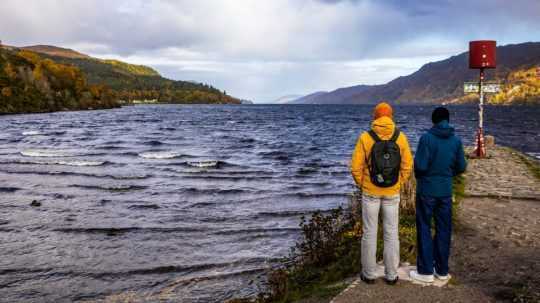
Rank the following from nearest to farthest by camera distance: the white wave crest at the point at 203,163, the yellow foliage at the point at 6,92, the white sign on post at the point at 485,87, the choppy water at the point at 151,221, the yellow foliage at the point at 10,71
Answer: the choppy water at the point at 151,221
the white sign on post at the point at 485,87
the white wave crest at the point at 203,163
the yellow foliage at the point at 6,92
the yellow foliage at the point at 10,71

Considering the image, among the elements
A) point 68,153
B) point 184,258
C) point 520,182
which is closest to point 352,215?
point 184,258

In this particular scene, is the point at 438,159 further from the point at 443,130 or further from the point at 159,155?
the point at 159,155

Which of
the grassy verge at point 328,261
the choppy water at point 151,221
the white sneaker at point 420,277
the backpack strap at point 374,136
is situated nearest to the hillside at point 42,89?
the choppy water at point 151,221

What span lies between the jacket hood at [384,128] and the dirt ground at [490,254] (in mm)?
2033

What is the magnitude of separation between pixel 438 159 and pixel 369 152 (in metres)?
0.93

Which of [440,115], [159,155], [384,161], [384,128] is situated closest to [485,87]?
[440,115]

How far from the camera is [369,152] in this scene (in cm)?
584

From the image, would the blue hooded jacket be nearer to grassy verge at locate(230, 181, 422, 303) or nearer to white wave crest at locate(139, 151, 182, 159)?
grassy verge at locate(230, 181, 422, 303)

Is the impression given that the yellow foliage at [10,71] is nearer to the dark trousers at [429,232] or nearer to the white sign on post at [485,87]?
the white sign on post at [485,87]

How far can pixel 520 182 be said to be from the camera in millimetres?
13203

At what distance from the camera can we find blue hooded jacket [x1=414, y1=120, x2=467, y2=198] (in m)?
5.92

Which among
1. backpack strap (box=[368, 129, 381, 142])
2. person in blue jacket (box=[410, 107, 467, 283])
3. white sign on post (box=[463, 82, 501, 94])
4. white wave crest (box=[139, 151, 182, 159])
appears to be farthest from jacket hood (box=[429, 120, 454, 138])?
white wave crest (box=[139, 151, 182, 159])

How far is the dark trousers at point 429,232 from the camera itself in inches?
236

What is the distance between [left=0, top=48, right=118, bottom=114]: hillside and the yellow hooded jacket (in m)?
102
